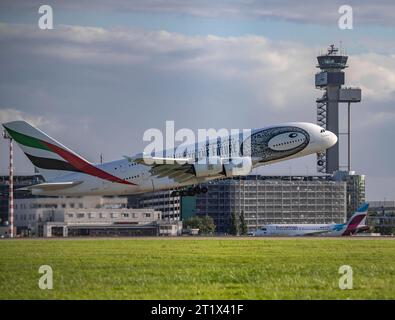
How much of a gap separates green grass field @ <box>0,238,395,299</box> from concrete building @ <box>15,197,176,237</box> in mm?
26370

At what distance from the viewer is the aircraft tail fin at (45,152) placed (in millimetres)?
97750

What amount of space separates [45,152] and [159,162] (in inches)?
474

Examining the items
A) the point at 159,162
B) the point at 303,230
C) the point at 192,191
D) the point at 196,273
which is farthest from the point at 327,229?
the point at 196,273

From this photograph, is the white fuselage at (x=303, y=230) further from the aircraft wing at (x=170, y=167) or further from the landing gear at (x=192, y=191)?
the aircraft wing at (x=170, y=167)

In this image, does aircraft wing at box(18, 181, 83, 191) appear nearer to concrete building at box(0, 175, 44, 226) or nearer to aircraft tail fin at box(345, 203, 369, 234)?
concrete building at box(0, 175, 44, 226)

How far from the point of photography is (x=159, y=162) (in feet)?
309

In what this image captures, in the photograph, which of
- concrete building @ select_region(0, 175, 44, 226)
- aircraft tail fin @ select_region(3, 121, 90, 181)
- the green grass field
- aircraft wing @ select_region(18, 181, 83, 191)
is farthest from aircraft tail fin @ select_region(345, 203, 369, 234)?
the green grass field

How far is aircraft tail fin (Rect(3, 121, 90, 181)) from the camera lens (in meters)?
97.8

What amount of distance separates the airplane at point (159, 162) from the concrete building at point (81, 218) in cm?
173

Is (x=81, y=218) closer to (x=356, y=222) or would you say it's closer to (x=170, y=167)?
(x=170, y=167)
